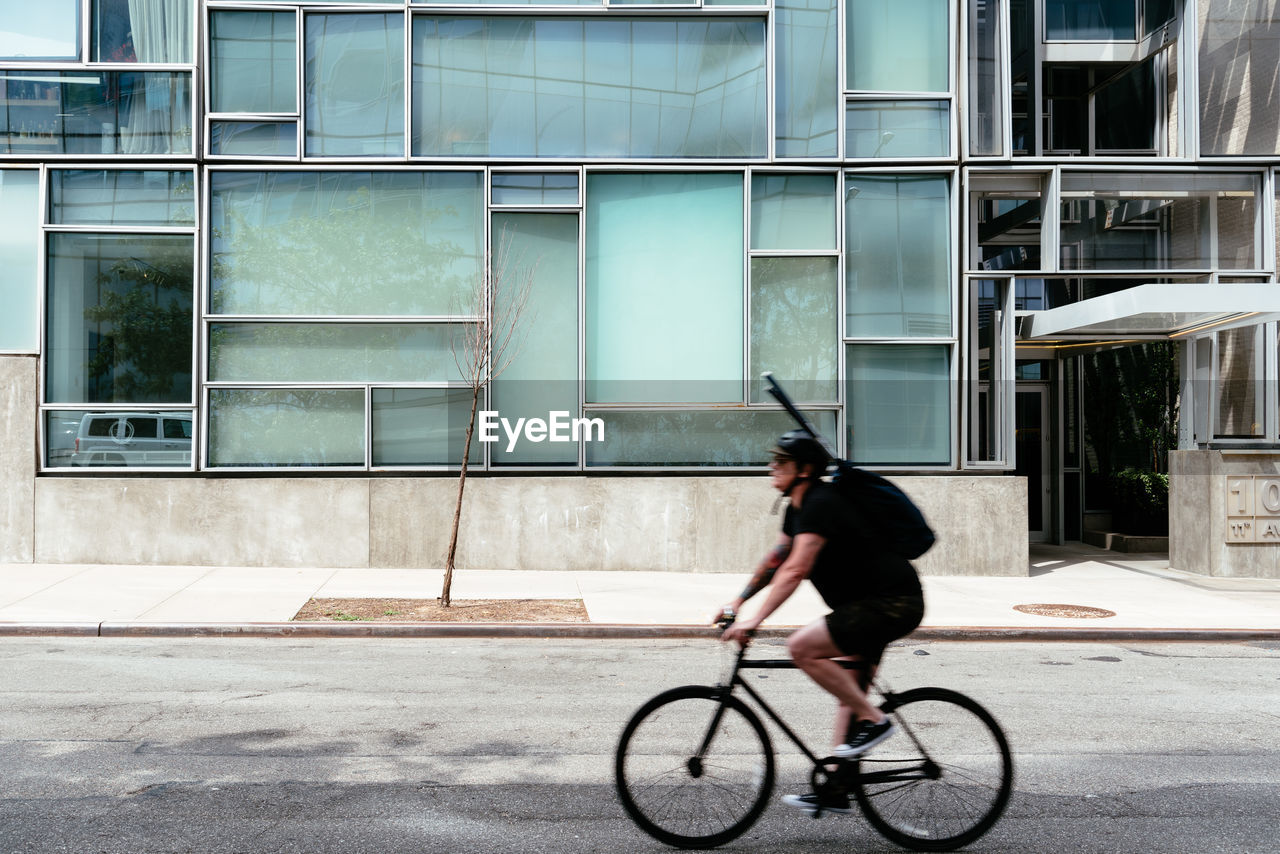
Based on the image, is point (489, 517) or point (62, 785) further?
point (489, 517)

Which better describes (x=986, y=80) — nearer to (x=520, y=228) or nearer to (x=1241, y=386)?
(x=1241, y=386)

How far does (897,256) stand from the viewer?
1480cm

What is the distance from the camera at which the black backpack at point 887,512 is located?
442 cm

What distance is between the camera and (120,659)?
8.82 m

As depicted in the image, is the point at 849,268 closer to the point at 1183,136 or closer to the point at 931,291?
the point at 931,291

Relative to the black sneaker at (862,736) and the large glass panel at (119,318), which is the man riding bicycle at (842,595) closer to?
the black sneaker at (862,736)

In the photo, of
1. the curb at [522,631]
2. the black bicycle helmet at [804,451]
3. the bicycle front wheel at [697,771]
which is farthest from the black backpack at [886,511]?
the curb at [522,631]

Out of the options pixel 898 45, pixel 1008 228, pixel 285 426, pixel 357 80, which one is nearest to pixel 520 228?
pixel 357 80

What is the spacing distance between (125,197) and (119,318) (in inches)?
63.3

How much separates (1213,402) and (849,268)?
17.8ft

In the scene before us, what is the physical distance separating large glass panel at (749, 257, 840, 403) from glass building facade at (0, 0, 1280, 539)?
0.04 metres

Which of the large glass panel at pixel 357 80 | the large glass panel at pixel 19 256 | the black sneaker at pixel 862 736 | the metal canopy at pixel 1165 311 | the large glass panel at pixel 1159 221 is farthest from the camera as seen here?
the large glass panel at pixel 1159 221

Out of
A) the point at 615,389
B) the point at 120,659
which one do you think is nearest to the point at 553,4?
the point at 615,389

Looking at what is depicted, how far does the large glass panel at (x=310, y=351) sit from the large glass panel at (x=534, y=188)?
6.39 feet
